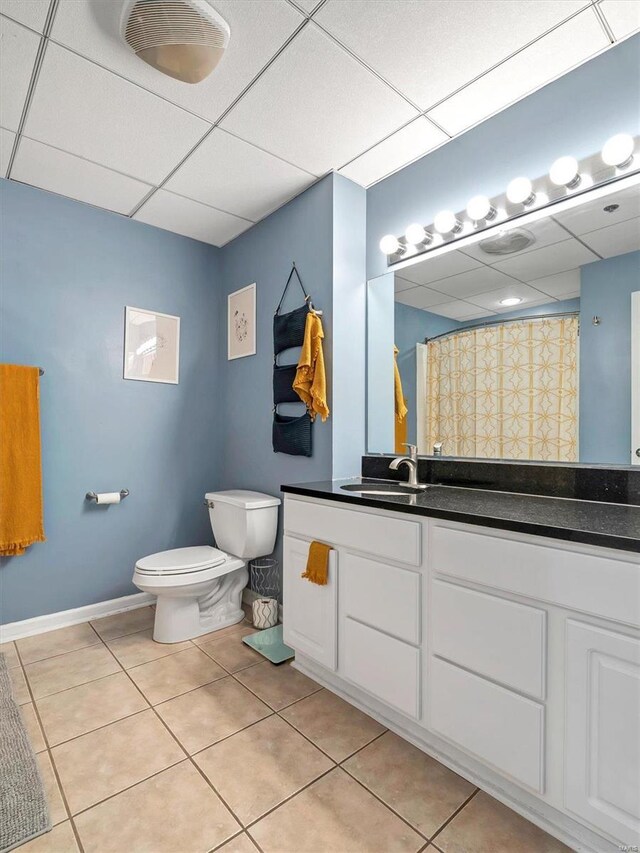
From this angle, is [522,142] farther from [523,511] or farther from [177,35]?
[523,511]

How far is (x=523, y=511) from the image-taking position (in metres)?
1.37

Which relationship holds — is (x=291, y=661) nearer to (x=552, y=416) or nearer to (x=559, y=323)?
(x=552, y=416)

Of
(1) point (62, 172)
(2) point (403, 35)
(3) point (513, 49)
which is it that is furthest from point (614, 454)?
(1) point (62, 172)

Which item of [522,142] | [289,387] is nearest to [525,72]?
[522,142]

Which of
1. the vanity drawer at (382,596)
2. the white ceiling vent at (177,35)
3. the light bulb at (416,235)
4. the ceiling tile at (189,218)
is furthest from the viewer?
the ceiling tile at (189,218)

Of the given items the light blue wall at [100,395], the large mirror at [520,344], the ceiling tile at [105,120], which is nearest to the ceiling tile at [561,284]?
the large mirror at [520,344]

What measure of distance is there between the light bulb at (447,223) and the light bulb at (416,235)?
73 millimetres

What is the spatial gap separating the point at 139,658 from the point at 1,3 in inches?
99.6

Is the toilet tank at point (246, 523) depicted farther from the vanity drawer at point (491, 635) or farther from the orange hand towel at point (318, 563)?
the vanity drawer at point (491, 635)

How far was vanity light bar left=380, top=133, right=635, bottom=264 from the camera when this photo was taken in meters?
1.55

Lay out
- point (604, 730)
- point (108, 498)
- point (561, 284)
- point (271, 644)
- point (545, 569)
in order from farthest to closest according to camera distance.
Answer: point (108, 498) → point (271, 644) → point (561, 284) → point (545, 569) → point (604, 730)

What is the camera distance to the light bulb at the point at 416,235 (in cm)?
214

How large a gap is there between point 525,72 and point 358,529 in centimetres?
178

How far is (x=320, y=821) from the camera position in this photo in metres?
1.25
